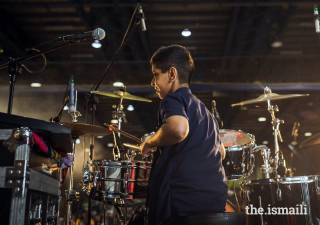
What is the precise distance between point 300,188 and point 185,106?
218 cm

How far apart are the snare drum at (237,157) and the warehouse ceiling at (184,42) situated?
2.89 metres

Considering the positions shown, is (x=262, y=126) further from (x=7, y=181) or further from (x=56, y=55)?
(x=7, y=181)

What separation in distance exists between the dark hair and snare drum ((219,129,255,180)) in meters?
2.16

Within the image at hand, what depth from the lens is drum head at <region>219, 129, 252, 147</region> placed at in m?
4.02

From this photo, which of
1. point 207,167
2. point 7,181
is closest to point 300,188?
point 207,167

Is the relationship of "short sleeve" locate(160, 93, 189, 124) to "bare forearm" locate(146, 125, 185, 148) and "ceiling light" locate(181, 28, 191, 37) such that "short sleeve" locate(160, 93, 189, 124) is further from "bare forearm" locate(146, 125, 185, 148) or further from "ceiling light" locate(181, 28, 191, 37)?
"ceiling light" locate(181, 28, 191, 37)

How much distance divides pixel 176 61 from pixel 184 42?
5.65 m

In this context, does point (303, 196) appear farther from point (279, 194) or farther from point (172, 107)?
point (172, 107)

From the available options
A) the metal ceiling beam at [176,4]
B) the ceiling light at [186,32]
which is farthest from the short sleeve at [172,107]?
the ceiling light at [186,32]

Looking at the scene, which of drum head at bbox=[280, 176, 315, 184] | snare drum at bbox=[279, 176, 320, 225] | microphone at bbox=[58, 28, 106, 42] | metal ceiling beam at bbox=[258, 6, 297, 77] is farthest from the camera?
metal ceiling beam at bbox=[258, 6, 297, 77]

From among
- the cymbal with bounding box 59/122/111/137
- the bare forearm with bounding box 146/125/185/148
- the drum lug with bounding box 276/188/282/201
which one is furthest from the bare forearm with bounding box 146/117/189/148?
the drum lug with bounding box 276/188/282/201

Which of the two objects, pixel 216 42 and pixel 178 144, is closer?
pixel 178 144

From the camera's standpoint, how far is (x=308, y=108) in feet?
36.5

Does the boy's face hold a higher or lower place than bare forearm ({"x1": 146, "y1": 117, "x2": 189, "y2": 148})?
higher
